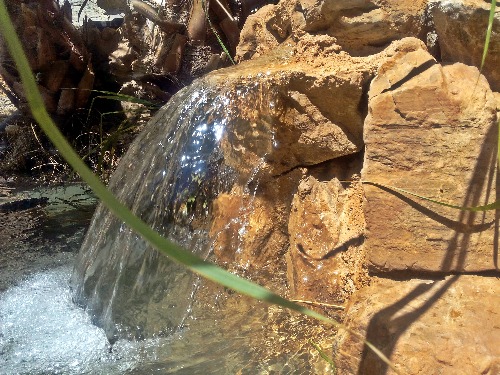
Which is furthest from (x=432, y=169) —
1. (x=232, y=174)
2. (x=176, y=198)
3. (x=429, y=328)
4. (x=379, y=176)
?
(x=176, y=198)

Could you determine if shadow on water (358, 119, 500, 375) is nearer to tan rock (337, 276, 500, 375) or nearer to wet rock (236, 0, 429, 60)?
tan rock (337, 276, 500, 375)

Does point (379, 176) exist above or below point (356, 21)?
below

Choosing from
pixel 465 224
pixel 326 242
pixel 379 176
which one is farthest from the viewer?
pixel 326 242

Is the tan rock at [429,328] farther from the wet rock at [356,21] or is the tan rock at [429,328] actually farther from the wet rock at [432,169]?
the wet rock at [356,21]

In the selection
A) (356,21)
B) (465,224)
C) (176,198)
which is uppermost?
(356,21)

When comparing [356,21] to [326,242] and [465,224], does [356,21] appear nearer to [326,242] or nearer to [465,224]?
[326,242]

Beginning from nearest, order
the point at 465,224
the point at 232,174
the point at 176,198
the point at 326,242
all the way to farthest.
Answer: the point at 465,224, the point at 326,242, the point at 232,174, the point at 176,198

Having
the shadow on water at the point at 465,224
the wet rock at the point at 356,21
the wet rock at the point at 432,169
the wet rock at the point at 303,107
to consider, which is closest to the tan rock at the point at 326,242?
the wet rock at the point at 303,107

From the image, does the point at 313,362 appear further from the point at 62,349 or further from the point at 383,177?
the point at 62,349

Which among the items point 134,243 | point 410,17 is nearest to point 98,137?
point 134,243
